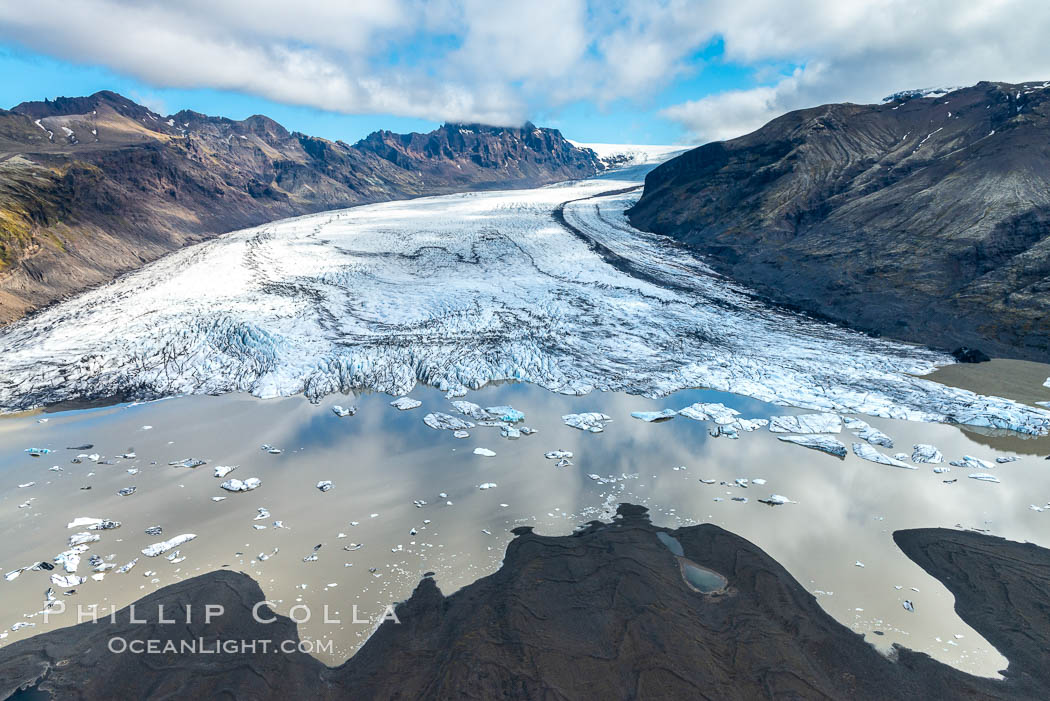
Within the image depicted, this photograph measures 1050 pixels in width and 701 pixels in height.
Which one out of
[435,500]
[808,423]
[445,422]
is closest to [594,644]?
[435,500]

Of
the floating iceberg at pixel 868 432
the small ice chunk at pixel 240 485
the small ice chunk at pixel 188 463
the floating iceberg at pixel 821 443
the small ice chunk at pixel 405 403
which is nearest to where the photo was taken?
the small ice chunk at pixel 240 485

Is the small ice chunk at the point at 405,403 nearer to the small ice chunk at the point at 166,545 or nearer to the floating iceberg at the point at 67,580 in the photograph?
the small ice chunk at the point at 166,545

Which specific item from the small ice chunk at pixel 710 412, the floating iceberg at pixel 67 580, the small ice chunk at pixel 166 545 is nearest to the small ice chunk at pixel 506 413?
the small ice chunk at pixel 710 412

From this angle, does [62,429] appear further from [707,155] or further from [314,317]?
[707,155]

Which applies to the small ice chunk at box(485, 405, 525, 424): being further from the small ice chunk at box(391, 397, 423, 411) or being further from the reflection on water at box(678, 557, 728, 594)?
the reflection on water at box(678, 557, 728, 594)

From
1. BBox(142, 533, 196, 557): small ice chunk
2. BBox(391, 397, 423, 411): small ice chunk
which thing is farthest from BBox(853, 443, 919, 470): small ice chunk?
BBox(142, 533, 196, 557): small ice chunk

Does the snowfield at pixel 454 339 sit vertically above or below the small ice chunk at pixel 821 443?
above

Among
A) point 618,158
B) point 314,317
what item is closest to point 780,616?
point 314,317
